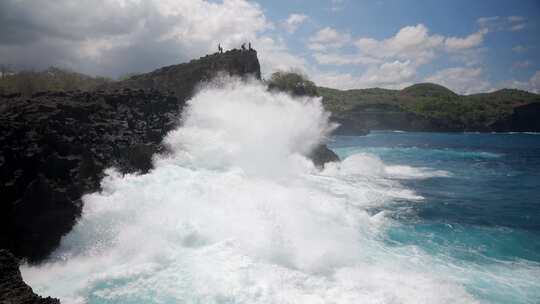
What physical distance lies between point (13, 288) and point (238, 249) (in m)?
6.28

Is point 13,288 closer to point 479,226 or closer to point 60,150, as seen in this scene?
point 60,150

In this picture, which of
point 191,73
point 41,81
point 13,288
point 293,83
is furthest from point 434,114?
point 13,288

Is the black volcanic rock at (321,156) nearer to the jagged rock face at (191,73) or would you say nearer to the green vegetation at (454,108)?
the jagged rock face at (191,73)

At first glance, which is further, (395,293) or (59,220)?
(59,220)

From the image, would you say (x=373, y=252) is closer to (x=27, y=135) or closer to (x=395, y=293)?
(x=395, y=293)

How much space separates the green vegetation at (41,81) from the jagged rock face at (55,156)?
41.5 feet

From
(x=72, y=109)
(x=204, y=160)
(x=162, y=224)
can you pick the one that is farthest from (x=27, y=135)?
(x=204, y=160)

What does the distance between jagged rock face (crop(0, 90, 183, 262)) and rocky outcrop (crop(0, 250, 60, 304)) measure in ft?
17.6

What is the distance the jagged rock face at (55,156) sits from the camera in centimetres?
1087

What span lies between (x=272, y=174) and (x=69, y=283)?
13.7 m

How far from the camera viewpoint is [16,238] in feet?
35.0

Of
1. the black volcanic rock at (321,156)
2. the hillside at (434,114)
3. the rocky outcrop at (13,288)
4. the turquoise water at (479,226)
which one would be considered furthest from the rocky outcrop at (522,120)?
the rocky outcrop at (13,288)

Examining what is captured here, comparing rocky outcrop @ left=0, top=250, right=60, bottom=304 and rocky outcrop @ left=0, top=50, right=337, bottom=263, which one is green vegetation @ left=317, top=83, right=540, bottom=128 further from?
rocky outcrop @ left=0, top=250, right=60, bottom=304

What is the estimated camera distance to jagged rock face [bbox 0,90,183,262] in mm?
10867
